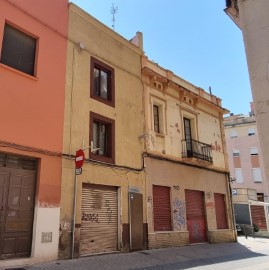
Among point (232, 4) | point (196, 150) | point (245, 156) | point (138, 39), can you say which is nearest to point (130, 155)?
point (196, 150)

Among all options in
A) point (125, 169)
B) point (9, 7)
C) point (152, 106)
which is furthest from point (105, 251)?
point (9, 7)

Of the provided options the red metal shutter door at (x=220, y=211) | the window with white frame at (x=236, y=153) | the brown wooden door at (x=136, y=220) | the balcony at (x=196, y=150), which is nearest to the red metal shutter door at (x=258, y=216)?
the red metal shutter door at (x=220, y=211)

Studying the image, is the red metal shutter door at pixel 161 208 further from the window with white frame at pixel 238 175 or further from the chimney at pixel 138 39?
the window with white frame at pixel 238 175

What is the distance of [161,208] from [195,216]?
2.69 meters

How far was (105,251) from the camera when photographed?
11.8 metres

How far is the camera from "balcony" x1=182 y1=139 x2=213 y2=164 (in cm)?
1694

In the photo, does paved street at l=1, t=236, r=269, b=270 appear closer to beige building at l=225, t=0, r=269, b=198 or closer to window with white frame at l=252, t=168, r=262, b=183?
beige building at l=225, t=0, r=269, b=198

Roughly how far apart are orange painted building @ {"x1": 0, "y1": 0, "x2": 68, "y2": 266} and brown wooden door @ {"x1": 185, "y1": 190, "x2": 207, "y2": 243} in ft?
25.8

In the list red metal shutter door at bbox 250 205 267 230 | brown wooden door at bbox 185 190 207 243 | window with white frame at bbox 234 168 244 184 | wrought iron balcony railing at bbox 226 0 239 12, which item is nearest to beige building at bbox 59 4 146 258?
brown wooden door at bbox 185 190 207 243

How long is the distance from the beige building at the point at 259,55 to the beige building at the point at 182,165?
9577 mm

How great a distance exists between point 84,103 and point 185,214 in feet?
24.7

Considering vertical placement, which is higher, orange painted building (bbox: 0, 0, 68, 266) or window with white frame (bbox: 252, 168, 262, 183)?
window with white frame (bbox: 252, 168, 262, 183)

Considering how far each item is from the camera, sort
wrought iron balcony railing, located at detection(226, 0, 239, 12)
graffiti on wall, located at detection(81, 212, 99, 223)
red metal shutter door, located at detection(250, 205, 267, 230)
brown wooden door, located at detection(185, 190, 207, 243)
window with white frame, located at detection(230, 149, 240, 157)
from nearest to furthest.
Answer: wrought iron balcony railing, located at detection(226, 0, 239, 12) < graffiti on wall, located at detection(81, 212, 99, 223) < brown wooden door, located at detection(185, 190, 207, 243) < red metal shutter door, located at detection(250, 205, 267, 230) < window with white frame, located at detection(230, 149, 240, 157)

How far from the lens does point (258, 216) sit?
87.4ft
